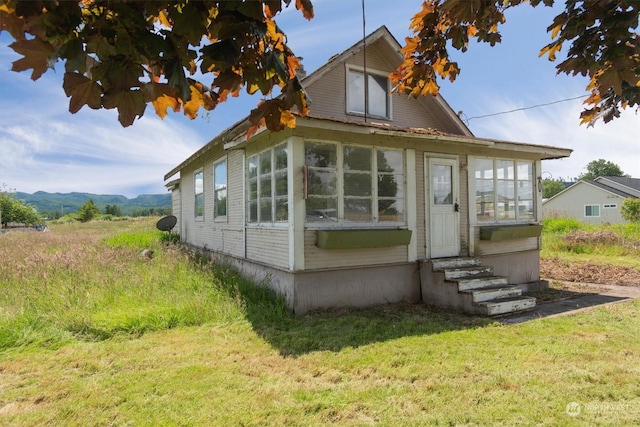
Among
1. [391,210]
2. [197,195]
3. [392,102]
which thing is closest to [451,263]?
[391,210]

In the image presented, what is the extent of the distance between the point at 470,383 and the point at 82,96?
3839 millimetres

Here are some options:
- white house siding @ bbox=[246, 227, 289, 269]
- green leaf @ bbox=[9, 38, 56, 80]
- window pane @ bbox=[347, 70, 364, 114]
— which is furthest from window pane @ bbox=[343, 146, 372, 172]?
green leaf @ bbox=[9, 38, 56, 80]

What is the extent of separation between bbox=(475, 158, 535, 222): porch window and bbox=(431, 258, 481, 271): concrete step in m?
1.11

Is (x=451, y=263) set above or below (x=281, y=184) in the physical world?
below

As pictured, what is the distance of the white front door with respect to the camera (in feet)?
25.3

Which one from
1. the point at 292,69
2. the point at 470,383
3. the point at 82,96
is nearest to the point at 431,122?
the point at 470,383

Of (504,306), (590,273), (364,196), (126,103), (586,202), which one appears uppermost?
(586,202)

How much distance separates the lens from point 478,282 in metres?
6.85

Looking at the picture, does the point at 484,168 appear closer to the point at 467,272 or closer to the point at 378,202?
the point at 467,272

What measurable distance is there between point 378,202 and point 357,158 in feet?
3.01

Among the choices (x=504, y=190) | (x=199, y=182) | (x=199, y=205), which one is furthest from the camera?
(x=199, y=205)

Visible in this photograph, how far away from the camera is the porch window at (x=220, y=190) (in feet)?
32.8

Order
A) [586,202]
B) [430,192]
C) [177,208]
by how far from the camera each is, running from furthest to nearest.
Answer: [586,202] < [177,208] < [430,192]

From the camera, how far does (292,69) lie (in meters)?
1.96
